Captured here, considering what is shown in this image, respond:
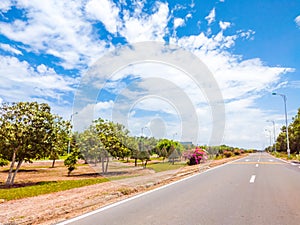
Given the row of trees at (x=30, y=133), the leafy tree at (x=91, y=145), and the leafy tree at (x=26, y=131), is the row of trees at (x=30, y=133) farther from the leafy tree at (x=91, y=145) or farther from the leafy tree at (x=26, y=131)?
the leafy tree at (x=91, y=145)

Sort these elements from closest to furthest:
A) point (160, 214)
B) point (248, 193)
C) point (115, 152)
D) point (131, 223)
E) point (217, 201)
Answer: point (131, 223)
point (160, 214)
point (217, 201)
point (248, 193)
point (115, 152)

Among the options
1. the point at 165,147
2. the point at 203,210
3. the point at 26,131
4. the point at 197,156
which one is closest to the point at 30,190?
the point at 26,131

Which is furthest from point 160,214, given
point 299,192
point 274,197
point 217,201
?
point 299,192

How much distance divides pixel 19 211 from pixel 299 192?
355 inches

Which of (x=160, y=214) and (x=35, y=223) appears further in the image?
(x=160, y=214)

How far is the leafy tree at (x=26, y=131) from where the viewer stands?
15.1 m

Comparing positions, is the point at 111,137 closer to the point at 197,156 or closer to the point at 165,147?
the point at 197,156

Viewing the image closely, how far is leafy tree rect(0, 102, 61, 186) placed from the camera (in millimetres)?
15086

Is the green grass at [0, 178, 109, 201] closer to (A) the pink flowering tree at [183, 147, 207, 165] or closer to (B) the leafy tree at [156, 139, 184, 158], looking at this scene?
(A) the pink flowering tree at [183, 147, 207, 165]

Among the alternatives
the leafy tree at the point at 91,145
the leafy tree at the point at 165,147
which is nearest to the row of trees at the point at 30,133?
the leafy tree at the point at 91,145

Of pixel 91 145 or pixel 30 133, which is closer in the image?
pixel 30 133

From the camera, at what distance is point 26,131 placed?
15.3m

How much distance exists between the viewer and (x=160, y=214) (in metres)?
6.50

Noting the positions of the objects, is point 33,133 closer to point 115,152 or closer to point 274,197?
point 115,152
